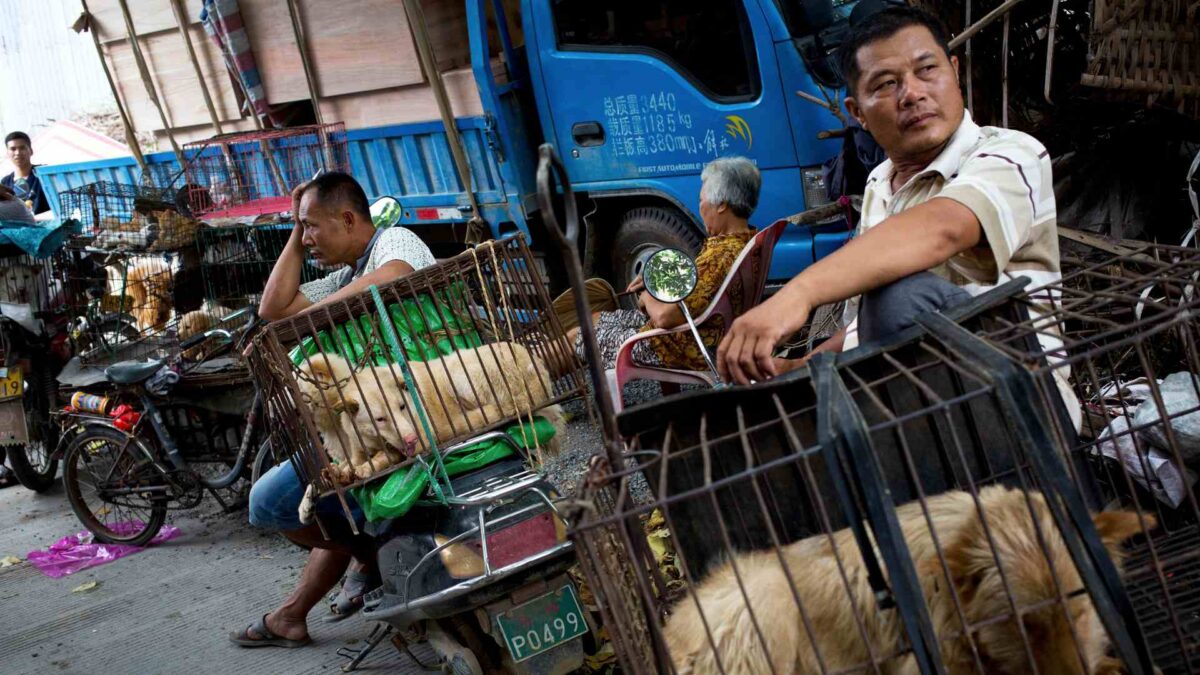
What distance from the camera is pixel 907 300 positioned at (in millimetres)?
1934

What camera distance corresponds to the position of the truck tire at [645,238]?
669cm

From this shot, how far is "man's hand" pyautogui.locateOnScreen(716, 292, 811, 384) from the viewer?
1.87m

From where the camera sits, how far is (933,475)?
1843 millimetres

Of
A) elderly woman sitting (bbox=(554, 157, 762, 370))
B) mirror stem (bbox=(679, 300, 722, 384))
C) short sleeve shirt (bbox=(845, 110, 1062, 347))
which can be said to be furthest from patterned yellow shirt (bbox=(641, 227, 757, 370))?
short sleeve shirt (bbox=(845, 110, 1062, 347))

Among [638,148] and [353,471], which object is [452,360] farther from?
[638,148]

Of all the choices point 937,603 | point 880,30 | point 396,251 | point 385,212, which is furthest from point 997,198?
point 385,212

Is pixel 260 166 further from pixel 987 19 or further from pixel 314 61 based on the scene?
pixel 987 19

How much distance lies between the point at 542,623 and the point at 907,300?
63.5 inches

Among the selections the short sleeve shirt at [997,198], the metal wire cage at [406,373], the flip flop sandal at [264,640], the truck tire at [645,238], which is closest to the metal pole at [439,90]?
the truck tire at [645,238]

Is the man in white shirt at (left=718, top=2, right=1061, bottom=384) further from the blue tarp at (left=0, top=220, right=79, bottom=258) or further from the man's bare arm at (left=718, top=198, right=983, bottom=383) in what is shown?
the blue tarp at (left=0, top=220, right=79, bottom=258)

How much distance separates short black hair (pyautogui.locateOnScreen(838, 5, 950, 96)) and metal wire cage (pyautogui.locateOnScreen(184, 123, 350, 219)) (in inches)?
235

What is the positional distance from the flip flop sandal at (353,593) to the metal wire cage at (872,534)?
2.65 m

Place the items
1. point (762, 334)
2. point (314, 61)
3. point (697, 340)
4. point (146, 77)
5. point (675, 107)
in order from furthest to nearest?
point (146, 77), point (314, 61), point (675, 107), point (697, 340), point (762, 334)

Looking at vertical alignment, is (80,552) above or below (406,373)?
below
